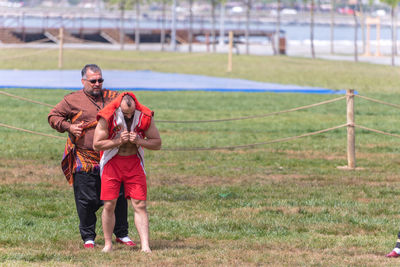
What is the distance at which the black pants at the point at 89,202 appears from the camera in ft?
27.1

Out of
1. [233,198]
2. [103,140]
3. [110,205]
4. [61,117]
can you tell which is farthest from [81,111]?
[233,198]

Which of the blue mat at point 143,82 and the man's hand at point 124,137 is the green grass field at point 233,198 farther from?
the blue mat at point 143,82

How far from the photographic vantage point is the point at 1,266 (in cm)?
726

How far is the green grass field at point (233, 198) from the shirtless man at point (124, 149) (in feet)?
1.40

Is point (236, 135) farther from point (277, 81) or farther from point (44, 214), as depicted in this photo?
point (277, 81)

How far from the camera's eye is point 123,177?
7832mm

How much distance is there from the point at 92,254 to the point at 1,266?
3.24ft

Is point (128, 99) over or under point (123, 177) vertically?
over

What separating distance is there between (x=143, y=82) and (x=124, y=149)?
1005 inches

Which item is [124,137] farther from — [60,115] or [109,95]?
[60,115]

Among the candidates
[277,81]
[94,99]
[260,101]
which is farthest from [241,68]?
[94,99]

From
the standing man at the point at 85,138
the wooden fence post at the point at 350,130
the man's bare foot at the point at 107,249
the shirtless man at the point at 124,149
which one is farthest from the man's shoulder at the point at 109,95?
the wooden fence post at the point at 350,130

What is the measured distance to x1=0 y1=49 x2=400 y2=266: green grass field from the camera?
7.98 meters

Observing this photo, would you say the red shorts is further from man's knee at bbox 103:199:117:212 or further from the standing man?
the standing man
